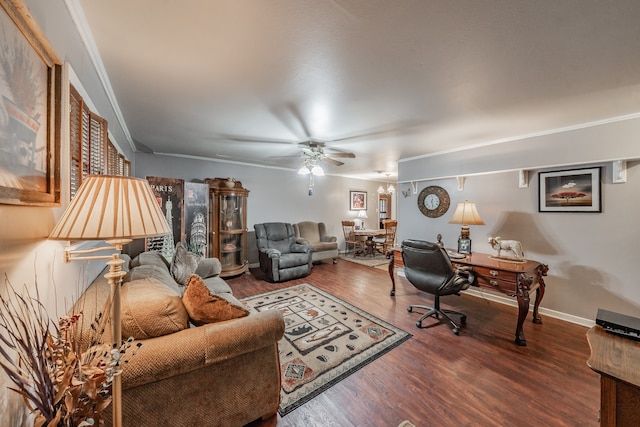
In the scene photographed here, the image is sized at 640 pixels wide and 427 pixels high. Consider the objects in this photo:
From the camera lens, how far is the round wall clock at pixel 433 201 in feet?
12.7

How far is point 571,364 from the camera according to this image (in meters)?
1.97

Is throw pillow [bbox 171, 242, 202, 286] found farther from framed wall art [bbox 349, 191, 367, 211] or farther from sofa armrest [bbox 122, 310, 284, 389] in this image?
framed wall art [bbox 349, 191, 367, 211]

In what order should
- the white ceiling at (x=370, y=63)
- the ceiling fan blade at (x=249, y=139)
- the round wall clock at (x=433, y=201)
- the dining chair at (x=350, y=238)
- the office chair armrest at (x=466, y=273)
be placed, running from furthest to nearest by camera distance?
the dining chair at (x=350, y=238) → the round wall clock at (x=433, y=201) → the ceiling fan blade at (x=249, y=139) → the office chair armrest at (x=466, y=273) → the white ceiling at (x=370, y=63)

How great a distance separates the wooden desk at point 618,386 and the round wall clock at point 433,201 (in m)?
3.10

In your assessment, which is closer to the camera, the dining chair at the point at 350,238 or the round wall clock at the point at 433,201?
the round wall clock at the point at 433,201

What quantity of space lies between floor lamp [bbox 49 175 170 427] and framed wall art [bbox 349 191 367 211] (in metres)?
6.42

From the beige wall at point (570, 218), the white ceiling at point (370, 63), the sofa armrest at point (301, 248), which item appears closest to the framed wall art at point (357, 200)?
the sofa armrest at point (301, 248)

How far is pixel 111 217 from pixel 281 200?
4.86 meters

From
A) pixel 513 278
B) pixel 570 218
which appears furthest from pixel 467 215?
pixel 570 218

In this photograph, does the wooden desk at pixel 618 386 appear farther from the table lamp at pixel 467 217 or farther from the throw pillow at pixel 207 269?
the throw pillow at pixel 207 269

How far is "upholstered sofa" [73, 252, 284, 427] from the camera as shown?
1.11 m

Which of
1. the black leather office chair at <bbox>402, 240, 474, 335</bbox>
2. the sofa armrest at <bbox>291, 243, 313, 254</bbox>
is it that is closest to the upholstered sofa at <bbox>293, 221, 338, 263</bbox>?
the sofa armrest at <bbox>291, 243, 313, 254</bbox>

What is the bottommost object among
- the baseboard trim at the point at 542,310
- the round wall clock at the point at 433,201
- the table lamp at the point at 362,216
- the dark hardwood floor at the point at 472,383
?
the dark hardwood floor at the point at 472,383

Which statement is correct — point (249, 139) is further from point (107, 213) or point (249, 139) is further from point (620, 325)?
point (620, 325)
